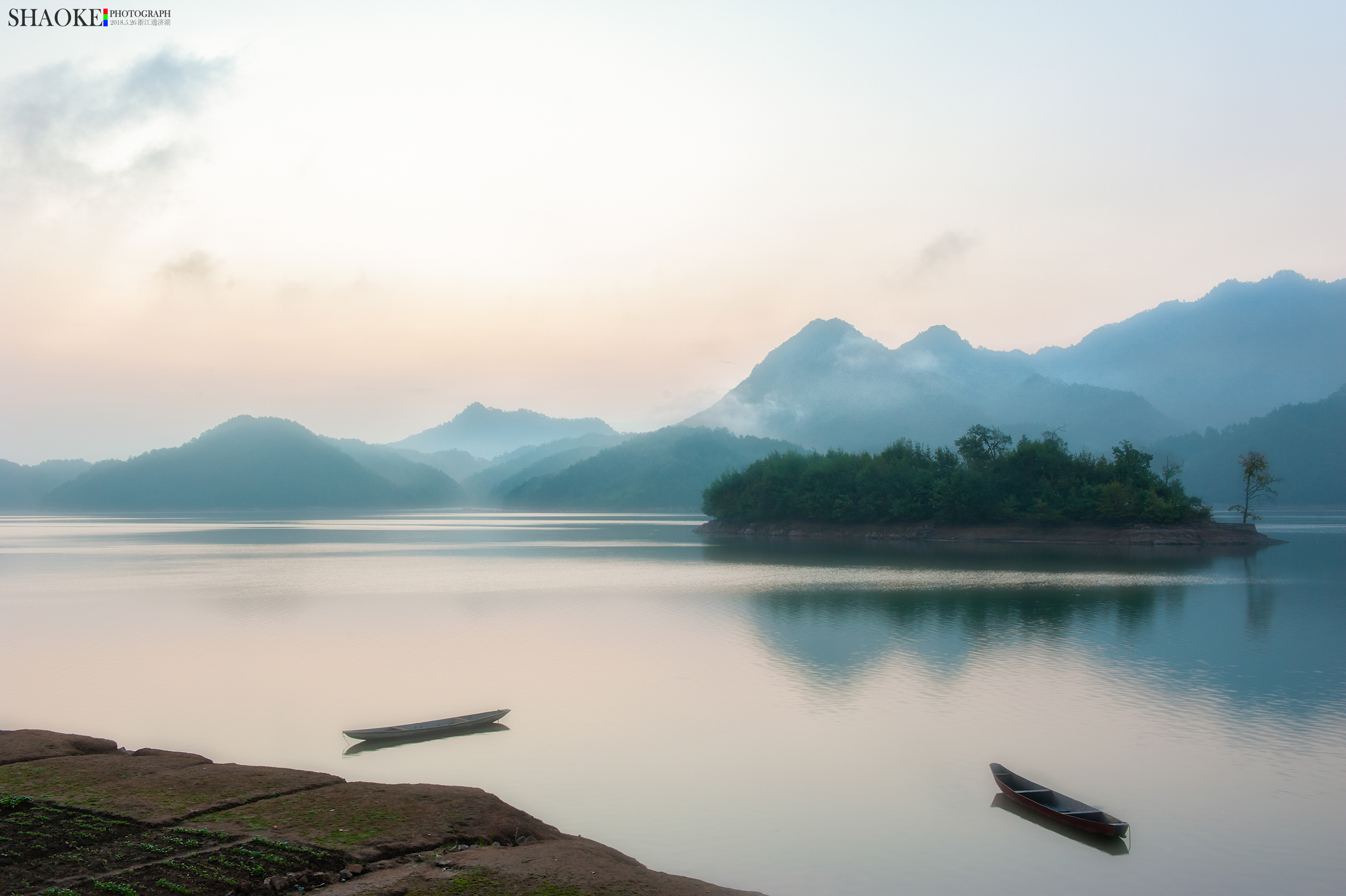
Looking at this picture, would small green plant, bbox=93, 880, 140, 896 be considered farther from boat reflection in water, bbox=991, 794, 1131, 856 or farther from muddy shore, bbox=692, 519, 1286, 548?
muddy shore, bbox=692, 519, 1286, 548

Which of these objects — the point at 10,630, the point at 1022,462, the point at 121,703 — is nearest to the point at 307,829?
the point at 121,703

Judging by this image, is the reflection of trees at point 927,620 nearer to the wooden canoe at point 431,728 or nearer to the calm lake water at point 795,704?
the calm lake water at point 795,704

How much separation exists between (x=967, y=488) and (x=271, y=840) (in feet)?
315

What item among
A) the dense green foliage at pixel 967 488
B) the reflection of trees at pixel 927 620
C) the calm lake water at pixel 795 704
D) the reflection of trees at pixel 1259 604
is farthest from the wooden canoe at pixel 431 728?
the dense green foliage at pixel 967 488

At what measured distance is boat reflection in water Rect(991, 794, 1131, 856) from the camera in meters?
12.6

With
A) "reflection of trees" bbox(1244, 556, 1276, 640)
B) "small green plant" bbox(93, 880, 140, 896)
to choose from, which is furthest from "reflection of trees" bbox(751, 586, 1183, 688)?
"small green plant" bbox(93, 880, 140, 896)

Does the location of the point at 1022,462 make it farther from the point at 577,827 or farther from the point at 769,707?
the point at 577,827

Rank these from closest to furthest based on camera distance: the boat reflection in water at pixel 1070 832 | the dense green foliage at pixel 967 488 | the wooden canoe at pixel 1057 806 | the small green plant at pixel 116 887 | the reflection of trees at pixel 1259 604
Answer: the small green plant at pixel 116 887
the boat reflection in water at pixel 1070 832
the wooden canoe at pixel 1057 806
the reflection of trees at pixel 1259 604
the dense green foliage at pixel 967 488

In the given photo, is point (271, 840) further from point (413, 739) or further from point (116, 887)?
point (413, 739)

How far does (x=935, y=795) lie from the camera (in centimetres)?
1487

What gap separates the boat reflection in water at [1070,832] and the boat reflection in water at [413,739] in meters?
10.4

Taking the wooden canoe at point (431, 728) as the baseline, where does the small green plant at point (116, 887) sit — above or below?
above

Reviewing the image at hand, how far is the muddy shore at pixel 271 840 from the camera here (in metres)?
9.11

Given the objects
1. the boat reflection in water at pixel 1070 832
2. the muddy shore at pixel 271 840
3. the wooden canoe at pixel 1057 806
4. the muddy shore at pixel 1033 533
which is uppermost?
the muddy shore at pixel 271 840
